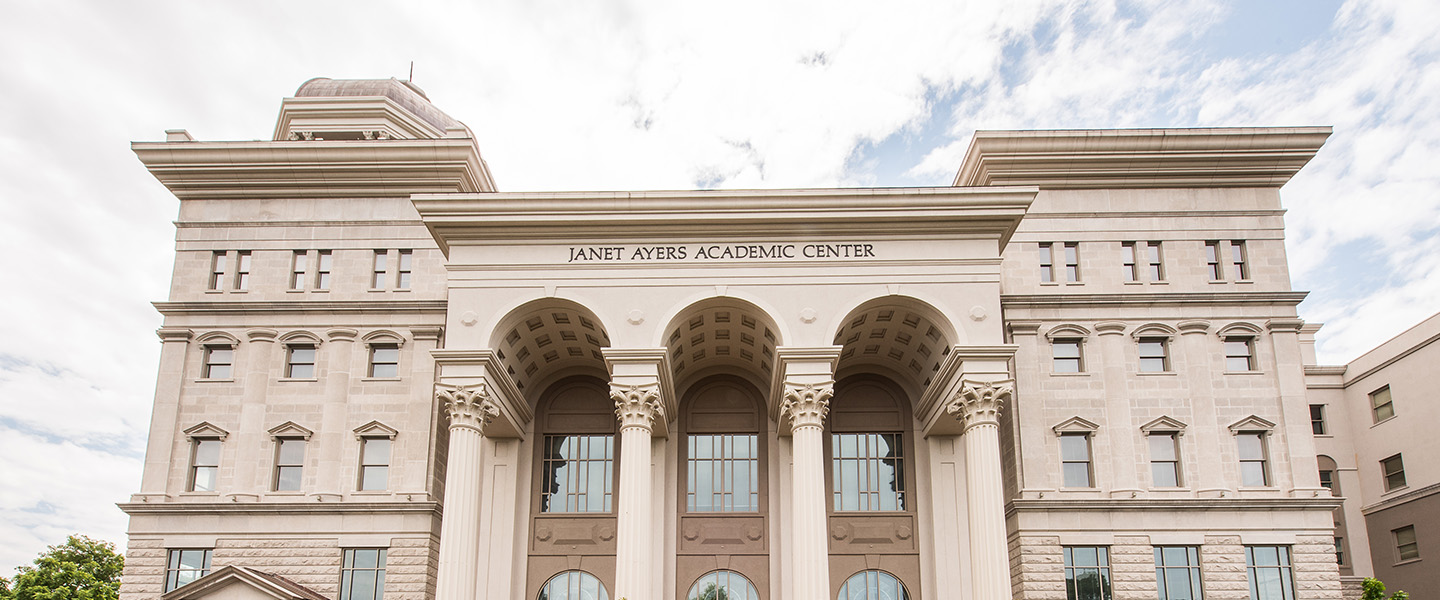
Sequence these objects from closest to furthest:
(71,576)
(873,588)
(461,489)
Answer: (461,489), (873,588), (71,576)

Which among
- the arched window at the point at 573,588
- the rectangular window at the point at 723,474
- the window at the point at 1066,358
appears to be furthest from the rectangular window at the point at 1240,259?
the arched window at the point at 573,588

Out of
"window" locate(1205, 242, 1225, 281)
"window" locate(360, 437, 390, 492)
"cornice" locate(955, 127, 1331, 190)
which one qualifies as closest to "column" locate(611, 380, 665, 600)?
"window" locate(360, 437, 390, 492)

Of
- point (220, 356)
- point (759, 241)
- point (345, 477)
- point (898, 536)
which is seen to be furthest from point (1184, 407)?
point (220, 356)

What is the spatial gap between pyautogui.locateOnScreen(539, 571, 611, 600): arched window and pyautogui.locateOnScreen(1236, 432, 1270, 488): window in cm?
2121

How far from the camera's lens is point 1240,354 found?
35344 millimetres

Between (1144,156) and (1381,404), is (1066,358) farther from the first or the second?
(1381,404)

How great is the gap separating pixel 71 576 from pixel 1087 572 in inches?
1962

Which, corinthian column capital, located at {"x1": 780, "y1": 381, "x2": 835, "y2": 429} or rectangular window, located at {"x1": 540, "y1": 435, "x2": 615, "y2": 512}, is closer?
corinthian column capital, located at {"x1": 780, "y1": 381, "x2": 835, "y2": 429}

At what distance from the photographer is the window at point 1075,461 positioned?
34.2 m

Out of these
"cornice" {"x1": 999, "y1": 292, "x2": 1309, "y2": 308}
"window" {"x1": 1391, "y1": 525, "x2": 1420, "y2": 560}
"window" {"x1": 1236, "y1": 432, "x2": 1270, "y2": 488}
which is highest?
"cornice" {"x1": 999, "y1": 292, "x2": 1309, "y2": 308}

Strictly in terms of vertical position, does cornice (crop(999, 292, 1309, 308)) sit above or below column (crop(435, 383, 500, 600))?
above

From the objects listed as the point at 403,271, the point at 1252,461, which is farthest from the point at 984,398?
the point at 403,271

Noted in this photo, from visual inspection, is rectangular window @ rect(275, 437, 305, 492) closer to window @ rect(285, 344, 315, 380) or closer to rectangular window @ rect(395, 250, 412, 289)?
window @ rect(285, 344, 315, 380)

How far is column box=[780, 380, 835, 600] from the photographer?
29.5m
